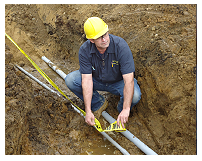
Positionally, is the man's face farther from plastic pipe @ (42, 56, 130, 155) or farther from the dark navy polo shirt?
plastic pipe @ (42, 56, 130, 155)

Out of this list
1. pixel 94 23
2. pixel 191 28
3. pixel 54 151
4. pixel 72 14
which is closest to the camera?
pixel 94 23

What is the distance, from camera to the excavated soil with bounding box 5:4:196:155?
2855 millimetres

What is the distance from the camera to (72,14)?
5270 mm

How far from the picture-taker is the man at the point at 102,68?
274cm

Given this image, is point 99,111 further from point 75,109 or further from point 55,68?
point 55,68

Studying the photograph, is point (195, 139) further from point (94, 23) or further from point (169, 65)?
point (94, 23)

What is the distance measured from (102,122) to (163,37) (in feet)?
6.01

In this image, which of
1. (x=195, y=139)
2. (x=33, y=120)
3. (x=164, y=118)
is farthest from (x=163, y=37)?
(x=33, y=120)

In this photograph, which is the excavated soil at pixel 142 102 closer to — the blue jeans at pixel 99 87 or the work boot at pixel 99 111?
the work boot at pixel 99 111

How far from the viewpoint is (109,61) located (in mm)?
3039

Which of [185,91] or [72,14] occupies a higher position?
[72,14]

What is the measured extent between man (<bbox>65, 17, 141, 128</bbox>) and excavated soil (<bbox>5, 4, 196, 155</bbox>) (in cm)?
44

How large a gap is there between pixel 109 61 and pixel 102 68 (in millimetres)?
163

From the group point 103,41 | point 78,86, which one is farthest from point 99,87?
point 103,41
